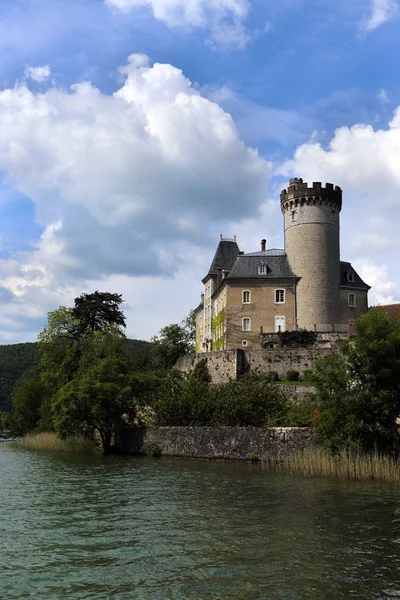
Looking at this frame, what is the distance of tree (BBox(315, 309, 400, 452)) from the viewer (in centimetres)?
2719

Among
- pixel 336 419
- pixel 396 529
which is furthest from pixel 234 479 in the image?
pixel 396 529

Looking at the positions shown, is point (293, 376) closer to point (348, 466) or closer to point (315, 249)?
point (315, 249)

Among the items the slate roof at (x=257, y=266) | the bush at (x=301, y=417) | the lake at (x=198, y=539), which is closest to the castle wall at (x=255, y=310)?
the slate roof at (x=257, y=266)

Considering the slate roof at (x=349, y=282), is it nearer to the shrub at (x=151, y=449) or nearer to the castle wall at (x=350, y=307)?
the castle wall at (x=350, y=307)

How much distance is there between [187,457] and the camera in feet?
122

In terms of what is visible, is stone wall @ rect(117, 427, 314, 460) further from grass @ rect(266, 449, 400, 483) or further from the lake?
the lake

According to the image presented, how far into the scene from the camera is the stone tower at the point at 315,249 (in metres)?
64.9

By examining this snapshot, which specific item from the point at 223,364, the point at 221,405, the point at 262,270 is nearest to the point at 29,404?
the point at 223,364

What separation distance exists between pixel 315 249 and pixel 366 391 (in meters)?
39.8

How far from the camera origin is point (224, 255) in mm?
77062

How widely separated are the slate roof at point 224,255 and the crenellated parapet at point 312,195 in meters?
11.1

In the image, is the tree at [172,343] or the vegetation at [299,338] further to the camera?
the tree at [172,343]

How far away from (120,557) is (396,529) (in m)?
7.12

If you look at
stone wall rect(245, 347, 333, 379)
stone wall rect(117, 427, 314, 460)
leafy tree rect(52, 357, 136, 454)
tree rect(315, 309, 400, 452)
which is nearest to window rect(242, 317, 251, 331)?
stone wall rect(245, 347, 333, 379)
